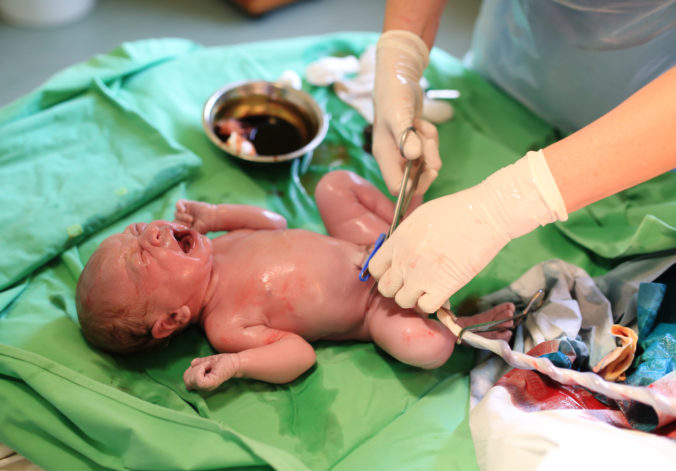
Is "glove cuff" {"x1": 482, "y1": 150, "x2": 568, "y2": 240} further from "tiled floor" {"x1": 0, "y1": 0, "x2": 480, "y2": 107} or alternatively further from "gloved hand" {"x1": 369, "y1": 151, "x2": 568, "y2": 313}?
"tiled floor" {"x1": 0, "y1": 0, "x2": 480, "y2": 107}

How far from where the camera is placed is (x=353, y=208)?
144cm

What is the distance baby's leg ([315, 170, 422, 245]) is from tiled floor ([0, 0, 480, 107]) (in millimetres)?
1598

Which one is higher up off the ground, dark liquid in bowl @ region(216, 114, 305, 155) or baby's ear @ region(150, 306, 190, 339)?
dark liquid in bowl @ region(216, 114, 305, 155)

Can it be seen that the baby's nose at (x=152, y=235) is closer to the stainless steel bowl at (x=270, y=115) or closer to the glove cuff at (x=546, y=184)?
the stainless steel bowl at (x=270, y=115)

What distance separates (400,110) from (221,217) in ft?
1.80

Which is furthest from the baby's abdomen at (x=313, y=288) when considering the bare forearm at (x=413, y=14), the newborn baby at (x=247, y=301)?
the bare forearm at (x=413, y=14)

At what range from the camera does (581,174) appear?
38.9 inches

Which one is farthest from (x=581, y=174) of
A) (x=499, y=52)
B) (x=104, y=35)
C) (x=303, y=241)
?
(x=104, y=35)

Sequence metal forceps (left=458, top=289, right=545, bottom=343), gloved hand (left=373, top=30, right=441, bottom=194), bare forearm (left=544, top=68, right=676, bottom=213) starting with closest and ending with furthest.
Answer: bare forearm (left=544, top=68, right=676, bottom=213)
metal forceps (left=458, top=289, right=545, bottom=343)
gloved hand (left=373, top=30, right=441, bottom=194)

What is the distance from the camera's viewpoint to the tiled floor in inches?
97.7

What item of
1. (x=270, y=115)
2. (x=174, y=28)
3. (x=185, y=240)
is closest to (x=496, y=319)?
(x=185, y=240)

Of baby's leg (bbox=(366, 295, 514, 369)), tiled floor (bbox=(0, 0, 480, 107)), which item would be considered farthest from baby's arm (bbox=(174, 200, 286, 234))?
tiled floor (bbox=(0, 0, 480, 107))

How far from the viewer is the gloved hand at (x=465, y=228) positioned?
1.02m

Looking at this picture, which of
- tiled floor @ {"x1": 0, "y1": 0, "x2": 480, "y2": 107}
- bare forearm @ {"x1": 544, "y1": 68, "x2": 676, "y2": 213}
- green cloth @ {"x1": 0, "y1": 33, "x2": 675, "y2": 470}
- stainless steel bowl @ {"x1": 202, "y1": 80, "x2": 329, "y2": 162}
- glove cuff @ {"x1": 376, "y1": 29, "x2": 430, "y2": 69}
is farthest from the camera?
tiled floor @ {"x1": 0, "y1": 0, "x2": 480, "y2": 107}
